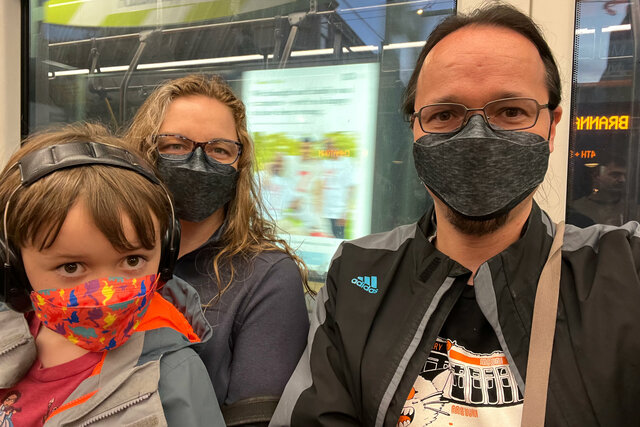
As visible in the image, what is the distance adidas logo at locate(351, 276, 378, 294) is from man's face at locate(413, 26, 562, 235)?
27 centimetres

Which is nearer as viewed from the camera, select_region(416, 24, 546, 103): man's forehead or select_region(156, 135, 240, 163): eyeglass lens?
select_region(416, 24, 546, 103): man's forehead

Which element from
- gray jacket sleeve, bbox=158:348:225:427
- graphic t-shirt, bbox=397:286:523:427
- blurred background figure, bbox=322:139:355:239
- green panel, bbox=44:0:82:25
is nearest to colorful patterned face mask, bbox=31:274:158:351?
gray jacket sleeve, bbox=158:348:225:427

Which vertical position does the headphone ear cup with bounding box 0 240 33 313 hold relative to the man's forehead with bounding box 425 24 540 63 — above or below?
below

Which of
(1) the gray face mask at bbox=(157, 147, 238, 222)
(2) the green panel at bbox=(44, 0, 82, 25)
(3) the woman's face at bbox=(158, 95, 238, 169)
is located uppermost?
(2) the green panel at bbox=(44, 0, 82, 25)

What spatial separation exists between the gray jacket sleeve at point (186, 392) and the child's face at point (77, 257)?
0.23 metres

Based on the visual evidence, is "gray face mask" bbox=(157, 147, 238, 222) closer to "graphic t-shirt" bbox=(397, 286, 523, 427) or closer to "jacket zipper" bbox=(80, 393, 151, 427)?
"jacket zipper" bbox=(80, 393, 151, 427)

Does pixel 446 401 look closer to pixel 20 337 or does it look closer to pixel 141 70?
pixel 20 337

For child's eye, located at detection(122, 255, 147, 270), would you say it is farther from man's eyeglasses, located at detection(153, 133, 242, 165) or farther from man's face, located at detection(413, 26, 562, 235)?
man's face, located at detection(413, 26, 562, 235)

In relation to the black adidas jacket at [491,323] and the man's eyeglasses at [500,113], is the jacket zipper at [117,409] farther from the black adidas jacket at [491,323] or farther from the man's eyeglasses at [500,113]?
the man's eyeglasses at [500,113]

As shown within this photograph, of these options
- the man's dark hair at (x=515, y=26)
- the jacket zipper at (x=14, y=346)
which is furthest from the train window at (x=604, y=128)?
the jacket zipper at (x=14, y=346)

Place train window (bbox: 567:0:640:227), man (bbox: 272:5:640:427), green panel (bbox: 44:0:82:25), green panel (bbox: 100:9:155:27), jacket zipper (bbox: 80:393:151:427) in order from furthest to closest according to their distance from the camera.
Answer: green panel (bbox: 44:0:82:25), green panel (bbox: 100:9:155:27), train window (bbox: 567:0:640:227), man (bbox: 272:5:640:427), jacket zipper (bbox: 80:393:151:427)

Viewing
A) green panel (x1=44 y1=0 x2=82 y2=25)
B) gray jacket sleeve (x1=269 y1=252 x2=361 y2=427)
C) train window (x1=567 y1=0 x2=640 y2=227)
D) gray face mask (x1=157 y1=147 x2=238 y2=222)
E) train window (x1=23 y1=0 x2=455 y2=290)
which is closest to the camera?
gray jacket sleeve (x1=269 y1=252 x2=361 y2=427)

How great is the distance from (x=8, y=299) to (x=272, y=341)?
65 cm

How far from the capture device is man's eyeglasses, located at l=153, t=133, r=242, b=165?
58.6 inches
